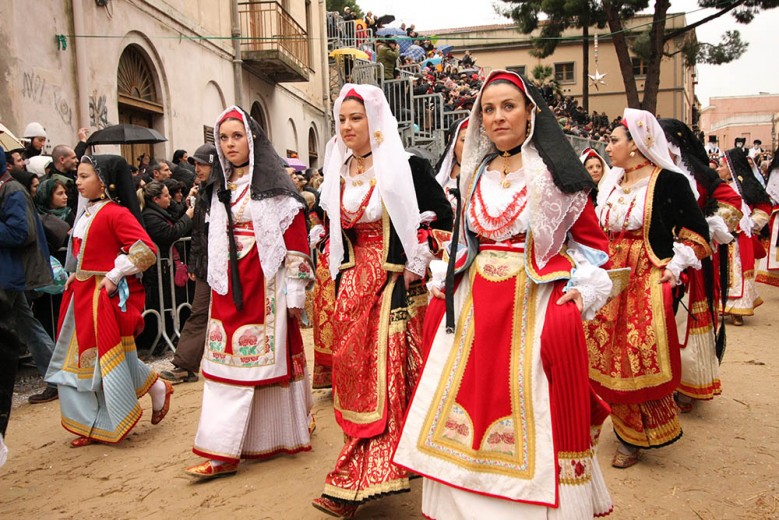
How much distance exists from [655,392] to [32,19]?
7.94 metres

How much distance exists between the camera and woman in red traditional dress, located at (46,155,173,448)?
4586 mm

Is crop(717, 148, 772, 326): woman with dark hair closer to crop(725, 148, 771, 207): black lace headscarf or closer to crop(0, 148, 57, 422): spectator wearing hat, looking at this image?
crop(725, 148, 771, 207): black lace headscarf

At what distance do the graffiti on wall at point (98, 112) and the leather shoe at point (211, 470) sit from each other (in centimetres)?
661

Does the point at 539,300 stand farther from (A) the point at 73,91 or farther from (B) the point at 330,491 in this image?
(A) the point at 73,91

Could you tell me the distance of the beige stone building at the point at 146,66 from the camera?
789cm

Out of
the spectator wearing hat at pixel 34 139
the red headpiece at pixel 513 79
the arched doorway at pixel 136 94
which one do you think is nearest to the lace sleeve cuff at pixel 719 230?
the red headpiece at pixel 513 79

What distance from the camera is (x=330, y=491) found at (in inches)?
131

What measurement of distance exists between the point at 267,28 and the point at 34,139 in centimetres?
1023

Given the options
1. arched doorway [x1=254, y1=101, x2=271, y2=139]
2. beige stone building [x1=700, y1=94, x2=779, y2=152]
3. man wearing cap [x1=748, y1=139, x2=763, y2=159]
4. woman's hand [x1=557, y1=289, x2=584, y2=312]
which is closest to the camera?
woman's hand [x1=557, y1=289, x2=584, y2=312]

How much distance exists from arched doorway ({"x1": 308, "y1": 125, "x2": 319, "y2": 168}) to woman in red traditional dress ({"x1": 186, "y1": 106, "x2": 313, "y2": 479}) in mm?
18006

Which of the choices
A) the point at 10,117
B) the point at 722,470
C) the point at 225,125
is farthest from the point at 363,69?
the point at 722,470

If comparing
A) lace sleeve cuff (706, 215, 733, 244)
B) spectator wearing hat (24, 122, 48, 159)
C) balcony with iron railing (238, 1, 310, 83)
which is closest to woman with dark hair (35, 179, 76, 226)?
spectator wearing hat (24, 122, 48, 159)

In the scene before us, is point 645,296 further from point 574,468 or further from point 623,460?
point 574,468

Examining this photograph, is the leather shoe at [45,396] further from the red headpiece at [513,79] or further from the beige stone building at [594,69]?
the beige stone building at [594,69]
